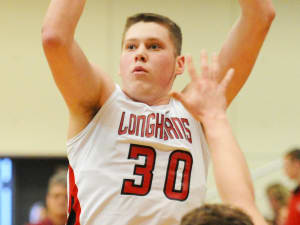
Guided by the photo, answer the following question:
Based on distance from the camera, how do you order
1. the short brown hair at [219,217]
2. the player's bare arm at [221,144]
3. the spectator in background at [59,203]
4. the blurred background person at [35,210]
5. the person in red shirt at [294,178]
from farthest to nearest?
the blurred background person at [35,210] < the person in red shirt at [294,178] < the spectator in background at [59,203] < the player's bare arm at [221,144] < the short brown hair at [219,217]

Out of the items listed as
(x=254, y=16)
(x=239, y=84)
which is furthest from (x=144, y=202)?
(x=254, y=16)

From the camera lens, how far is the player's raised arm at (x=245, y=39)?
9.73 feet

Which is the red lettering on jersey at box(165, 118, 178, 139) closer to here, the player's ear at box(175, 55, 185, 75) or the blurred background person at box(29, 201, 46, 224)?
the player's ear at box(175, 55, 185, 75)

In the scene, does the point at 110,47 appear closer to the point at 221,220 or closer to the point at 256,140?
the point at 256,140

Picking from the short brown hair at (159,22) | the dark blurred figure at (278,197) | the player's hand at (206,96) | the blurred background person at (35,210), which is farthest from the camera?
the blurred background person at (35,210)

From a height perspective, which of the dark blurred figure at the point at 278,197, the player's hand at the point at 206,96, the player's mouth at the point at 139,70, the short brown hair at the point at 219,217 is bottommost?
the short brown hair at the point at 219,217

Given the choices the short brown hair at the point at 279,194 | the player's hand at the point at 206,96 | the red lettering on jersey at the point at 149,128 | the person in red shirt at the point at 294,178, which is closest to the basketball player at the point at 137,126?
the red lettering on jersey at the point at 149,128

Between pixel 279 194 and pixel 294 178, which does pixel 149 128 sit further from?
pixel 279 194

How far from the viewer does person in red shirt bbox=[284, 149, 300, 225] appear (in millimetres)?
6780

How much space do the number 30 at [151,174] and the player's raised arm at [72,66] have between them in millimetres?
291

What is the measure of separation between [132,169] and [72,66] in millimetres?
564

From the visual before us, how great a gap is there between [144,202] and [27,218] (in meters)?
7.08

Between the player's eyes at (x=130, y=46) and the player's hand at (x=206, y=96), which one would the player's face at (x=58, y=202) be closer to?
the player's eyes at (x=130, y=46)

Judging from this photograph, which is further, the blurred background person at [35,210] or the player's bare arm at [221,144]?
the blurred background person at [35,210]
